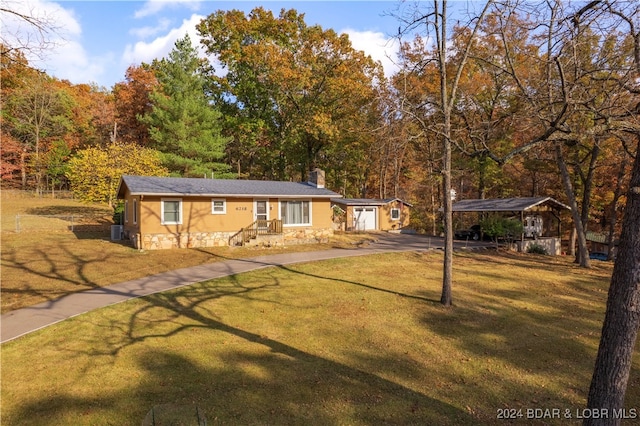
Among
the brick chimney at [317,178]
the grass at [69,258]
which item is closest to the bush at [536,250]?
the grass at [69,258]

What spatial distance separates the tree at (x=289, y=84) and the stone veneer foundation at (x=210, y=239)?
40.0 feet

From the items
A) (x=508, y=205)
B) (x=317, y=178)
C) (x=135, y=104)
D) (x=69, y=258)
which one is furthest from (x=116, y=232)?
(x=508, y=205)

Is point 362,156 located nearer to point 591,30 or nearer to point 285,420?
point 591,30

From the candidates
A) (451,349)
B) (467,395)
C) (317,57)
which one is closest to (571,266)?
(451,349)

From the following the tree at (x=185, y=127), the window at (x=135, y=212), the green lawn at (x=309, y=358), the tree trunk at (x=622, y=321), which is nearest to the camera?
the tree trunk at (x=622, y=321)

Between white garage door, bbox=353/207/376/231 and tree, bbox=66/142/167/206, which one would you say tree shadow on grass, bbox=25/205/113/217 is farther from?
white garage door, bbox=353/207/376/231

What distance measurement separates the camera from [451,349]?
24.3ft

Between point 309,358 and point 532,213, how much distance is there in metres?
27.5

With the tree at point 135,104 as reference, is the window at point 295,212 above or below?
below

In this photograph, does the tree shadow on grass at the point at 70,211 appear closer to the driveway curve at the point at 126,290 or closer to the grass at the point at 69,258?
the grass at the point at 69,258

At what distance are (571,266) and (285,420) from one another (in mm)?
19607

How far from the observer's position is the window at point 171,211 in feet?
61.7

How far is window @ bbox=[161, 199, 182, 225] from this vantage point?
1880cm

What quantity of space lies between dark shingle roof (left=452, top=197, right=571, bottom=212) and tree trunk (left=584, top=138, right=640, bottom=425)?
21.9 metres
